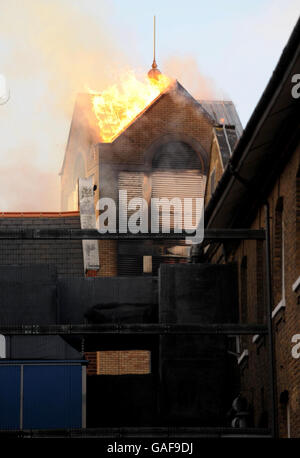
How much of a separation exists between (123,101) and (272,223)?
24.6m

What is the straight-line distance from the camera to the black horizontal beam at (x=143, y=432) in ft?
72.9

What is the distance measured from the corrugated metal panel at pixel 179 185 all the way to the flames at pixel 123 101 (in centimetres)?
271

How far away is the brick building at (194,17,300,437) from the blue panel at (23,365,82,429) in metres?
3.69

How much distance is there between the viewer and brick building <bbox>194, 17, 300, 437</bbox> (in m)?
19.4

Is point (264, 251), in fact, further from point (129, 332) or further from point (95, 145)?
point (95, 145)

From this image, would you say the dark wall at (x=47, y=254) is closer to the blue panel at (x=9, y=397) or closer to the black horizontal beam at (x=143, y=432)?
the blue panel at (x=9, y=397)

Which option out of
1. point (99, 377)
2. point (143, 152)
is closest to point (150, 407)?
point (99, 377)

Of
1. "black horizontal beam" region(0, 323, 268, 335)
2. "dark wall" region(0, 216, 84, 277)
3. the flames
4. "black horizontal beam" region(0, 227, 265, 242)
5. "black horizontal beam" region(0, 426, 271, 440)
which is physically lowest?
"black horizontal beam" region(0, 426, 271, 440)

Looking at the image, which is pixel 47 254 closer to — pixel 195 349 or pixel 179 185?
pixel 179 185

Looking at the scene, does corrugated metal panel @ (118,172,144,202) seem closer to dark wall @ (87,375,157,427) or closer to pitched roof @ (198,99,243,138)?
pitched roof @ (198,99,243,138)

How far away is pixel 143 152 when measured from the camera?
41.8 meters

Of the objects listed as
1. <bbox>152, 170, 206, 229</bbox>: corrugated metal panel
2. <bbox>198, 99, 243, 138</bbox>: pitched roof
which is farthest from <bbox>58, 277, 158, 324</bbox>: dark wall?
<bbox>198, 99, 243, 138</bbox>: pitched roof

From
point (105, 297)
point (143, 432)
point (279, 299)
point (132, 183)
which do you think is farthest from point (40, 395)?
point (132, 183)

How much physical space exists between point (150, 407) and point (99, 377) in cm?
135
